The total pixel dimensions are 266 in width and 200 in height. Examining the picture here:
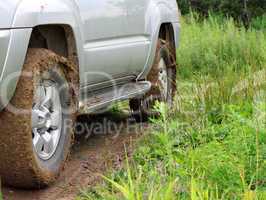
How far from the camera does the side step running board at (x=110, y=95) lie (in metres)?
4.34

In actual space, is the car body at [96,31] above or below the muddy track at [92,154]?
above

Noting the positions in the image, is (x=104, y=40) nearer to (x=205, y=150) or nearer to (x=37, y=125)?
(x=37, y=125)

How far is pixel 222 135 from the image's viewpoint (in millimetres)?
4414

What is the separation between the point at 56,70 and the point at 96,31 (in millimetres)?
640

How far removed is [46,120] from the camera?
382cm

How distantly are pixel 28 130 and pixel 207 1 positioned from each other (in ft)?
51.7

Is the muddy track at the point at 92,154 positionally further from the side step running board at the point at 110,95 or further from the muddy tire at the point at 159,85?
the side step running board at the point at 110,95

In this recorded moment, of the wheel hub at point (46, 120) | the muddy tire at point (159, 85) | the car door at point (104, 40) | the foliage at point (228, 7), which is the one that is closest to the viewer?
the wheel hub at point (46, 120)

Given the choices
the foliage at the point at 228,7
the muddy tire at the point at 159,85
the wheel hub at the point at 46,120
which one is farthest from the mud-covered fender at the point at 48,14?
the foliage at the point at 228,7

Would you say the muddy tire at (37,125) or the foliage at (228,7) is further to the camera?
the foliage at (228,7)

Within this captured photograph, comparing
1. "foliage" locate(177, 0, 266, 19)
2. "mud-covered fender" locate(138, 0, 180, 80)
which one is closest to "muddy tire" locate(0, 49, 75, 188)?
"mud-covered fender" locate(138, 0, 180, 80)

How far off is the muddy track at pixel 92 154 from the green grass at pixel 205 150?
16cm

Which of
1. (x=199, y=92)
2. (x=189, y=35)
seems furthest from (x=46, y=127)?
(x=189, y=35)

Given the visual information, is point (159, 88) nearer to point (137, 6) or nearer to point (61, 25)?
point (137, 6)
